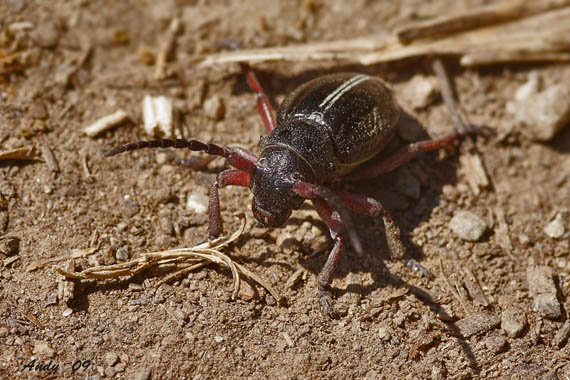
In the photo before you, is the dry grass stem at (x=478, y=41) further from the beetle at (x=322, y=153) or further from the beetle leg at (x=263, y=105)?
the beetle at (x=322, y=153)

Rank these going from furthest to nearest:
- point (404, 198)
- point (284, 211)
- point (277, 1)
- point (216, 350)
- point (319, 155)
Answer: point (277, 1) → point (404, 198) → point (319, 155) → point (284, 211) → point (216, 350)

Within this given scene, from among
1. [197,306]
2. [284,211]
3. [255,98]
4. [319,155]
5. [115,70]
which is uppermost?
[115,70]

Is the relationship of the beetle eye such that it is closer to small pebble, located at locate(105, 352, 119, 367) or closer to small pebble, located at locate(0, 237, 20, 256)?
small pebble, located at locate(105, 352, 119, 367)

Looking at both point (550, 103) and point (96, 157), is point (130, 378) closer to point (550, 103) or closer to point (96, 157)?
point (96, 157)

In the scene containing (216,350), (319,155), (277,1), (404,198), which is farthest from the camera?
(277,1)

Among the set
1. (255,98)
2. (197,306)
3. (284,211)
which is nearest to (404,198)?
(284,211)

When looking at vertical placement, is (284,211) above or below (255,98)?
below

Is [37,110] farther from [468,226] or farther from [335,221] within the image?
[468,226]

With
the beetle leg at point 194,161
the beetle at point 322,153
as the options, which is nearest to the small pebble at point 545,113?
the beetle at point 322,153

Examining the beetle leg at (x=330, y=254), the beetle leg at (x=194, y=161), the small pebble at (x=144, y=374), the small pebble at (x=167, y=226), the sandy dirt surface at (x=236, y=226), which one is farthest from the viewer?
the beetle leg at (x=194, y=161)
